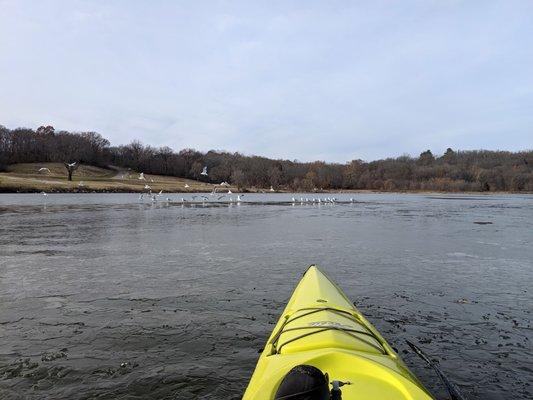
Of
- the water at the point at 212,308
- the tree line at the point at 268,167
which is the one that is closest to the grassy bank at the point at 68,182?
the tree line at the point at 268,167

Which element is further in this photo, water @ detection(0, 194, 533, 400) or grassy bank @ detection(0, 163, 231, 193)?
grassy bank @ detection(0, 163, 231, 193)

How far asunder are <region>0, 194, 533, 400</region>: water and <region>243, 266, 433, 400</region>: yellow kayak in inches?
49.5

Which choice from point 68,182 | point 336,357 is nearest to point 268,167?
point 68,182

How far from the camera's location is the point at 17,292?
974 centimetres

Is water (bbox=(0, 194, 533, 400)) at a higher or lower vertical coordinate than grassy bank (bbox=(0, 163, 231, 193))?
lower

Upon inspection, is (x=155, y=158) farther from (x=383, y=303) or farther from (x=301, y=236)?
(x=383, y=303)

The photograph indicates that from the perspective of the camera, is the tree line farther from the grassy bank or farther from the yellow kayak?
the yellow kayak

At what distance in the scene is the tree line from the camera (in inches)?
5251

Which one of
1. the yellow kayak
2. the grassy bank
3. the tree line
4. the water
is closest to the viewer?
the yellow kayak

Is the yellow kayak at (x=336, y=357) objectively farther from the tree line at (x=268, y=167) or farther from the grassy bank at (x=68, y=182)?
the tree line at (x=268, y=167)

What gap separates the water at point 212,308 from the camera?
573 cm

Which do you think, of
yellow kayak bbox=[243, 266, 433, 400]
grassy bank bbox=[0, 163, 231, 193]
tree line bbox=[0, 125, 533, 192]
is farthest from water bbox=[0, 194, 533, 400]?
tree line bbox=[0, 125, 533, 192]

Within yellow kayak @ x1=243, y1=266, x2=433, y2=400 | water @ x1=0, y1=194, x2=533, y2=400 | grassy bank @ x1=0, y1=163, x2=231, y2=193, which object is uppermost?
grassy bank @ x1=0, y1=163, x2=231, y2=193

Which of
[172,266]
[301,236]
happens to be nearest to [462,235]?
[301,236]
